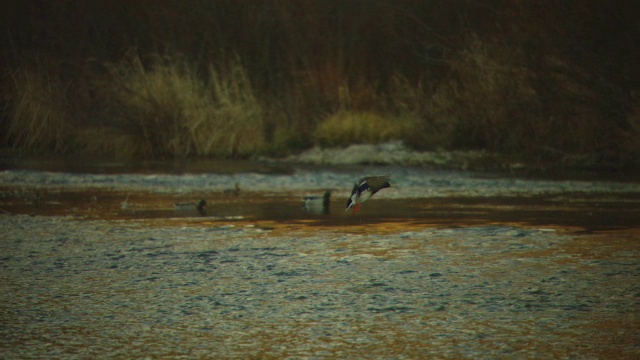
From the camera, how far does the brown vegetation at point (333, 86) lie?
19969mm

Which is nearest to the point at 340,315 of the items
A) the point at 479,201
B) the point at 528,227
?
the point at 528,227

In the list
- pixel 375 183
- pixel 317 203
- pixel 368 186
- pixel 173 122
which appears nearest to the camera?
pixel 375 183

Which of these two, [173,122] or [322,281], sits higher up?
[173,122]

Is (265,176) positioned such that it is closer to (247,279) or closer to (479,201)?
(479,201)

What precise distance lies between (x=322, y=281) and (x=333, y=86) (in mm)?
23194

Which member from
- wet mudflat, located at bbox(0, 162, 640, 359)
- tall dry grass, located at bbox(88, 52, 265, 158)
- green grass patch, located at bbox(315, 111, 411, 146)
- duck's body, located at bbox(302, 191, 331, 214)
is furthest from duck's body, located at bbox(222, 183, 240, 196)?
green grass patch, located at bbox(315, 111, 411, 146)

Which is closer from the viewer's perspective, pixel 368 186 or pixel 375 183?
pixel 375 183

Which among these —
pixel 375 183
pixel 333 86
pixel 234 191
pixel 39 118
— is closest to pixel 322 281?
pixel 375 183

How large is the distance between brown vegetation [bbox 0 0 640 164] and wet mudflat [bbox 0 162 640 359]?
23.9ft

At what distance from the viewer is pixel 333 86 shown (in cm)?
3028

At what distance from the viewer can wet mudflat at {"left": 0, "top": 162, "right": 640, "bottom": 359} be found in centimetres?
550

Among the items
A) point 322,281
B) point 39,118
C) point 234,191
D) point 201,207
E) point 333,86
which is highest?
point 333,86

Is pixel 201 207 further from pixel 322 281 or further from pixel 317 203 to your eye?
pixel 322 281

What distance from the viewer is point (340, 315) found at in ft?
20.2
